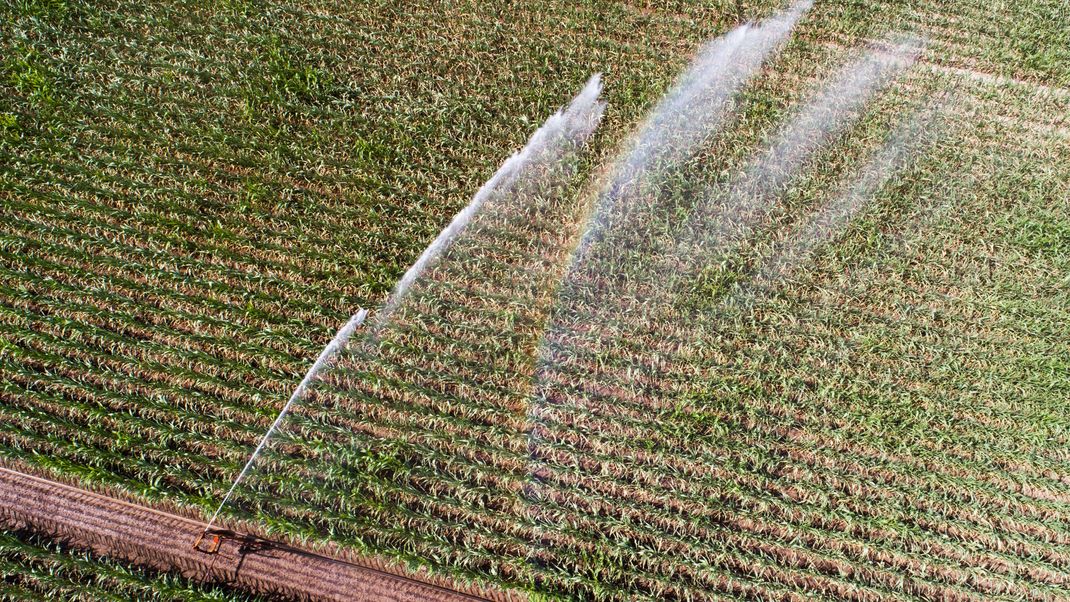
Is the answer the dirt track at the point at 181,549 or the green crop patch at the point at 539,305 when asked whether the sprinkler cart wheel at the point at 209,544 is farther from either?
the green crop patch at the point at 539,305

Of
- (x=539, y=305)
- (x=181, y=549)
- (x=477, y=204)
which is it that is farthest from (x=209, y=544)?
(x=477, y=204)

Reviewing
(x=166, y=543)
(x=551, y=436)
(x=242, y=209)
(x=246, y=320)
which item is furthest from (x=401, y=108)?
(x=166, y=543)

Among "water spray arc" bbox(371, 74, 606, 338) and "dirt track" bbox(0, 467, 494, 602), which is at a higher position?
"water spray arc" bbox(371, 74, 606, 338)

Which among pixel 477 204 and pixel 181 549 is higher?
pixel 477 204

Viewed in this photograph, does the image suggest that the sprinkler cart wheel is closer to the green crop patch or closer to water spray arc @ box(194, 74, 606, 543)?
water spray arc @ box(194, 74, 606, 543)

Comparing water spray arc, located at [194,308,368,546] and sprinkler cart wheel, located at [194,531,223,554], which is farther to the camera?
water spray arc, located at [194,308,368,546]

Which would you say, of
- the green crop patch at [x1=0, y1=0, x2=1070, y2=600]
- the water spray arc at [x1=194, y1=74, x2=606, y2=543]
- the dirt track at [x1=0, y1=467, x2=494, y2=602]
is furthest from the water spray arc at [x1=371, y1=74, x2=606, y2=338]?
the dirt track at [x1=0, y1=467, x2=494, y2=602]

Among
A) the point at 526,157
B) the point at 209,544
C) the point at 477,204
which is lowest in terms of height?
the point at 209,544

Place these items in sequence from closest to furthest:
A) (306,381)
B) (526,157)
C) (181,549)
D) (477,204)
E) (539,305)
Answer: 1. (181,549)
2. (306,381)
3. (539,305)
4. (477,204)
5. (526,157)

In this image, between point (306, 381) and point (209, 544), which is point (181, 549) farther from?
point (306, 381)
